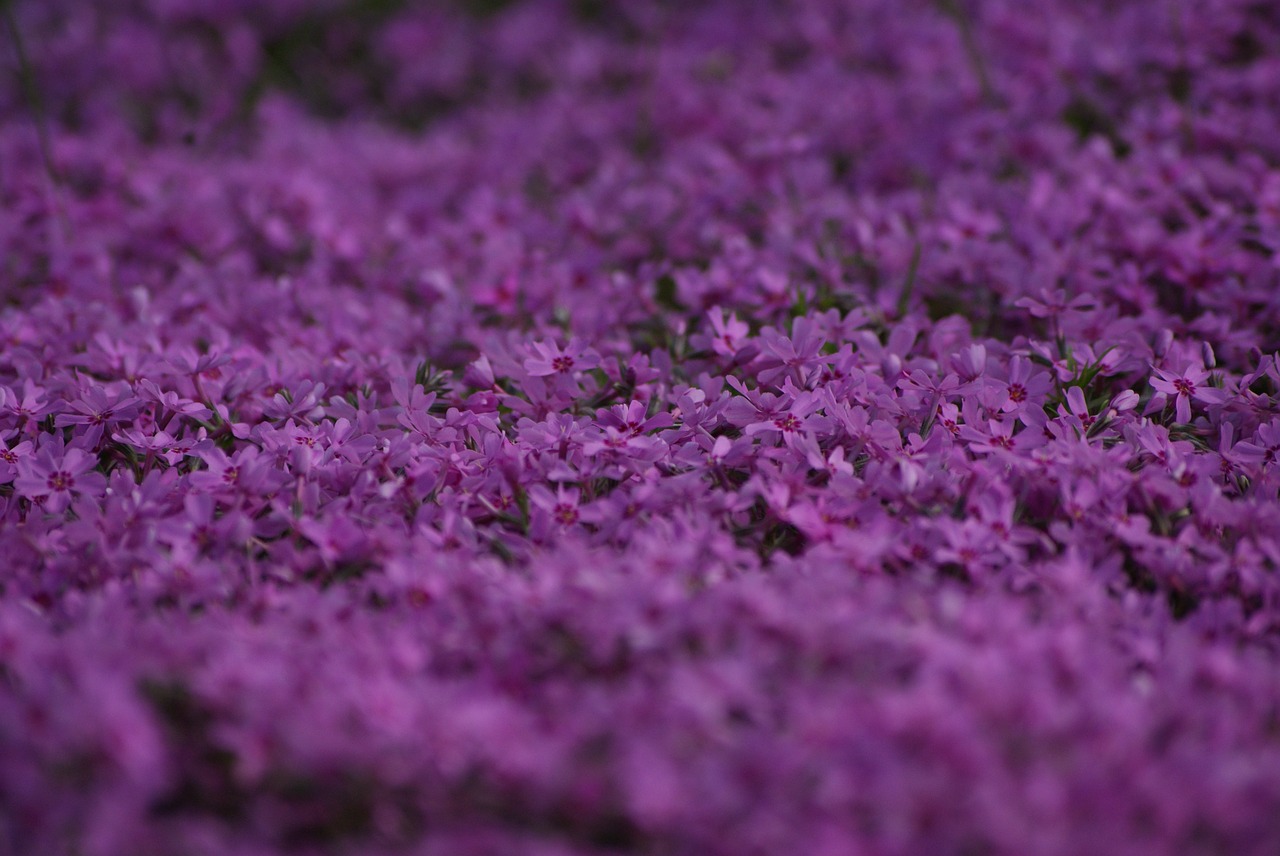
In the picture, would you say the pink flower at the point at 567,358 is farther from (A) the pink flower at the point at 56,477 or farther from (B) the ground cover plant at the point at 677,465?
(A) the pink flower at the point at 56,477

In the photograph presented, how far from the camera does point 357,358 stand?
14.3 ft

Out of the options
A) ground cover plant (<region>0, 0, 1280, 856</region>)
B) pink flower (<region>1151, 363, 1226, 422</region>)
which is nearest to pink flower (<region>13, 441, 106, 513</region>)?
ground cover plant (<region>0, 0, 1280, 856</region>)

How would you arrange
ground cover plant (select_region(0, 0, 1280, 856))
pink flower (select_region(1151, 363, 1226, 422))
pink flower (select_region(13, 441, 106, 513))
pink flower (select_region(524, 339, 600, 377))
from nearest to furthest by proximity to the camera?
ground cover plant (select_region(0, 0, 1280, 856)) → pink flower (select_region(13, 441, 106, 513)) → pink flower (select_region(1151, 363, 1226, 422)) → pink flower (select_region(524, 339, 600, 377))

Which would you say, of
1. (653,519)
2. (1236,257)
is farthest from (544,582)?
(1236,257)

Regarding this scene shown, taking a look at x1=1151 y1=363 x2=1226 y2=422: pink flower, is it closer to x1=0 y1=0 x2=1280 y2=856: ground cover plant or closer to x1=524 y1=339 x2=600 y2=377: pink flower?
x1=0 y1=0 x2=1280 y2=856: ground cover plant

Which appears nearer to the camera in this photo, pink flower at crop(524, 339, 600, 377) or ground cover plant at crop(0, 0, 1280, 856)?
ground cover plant at crop(0, 0, 1280, 856)

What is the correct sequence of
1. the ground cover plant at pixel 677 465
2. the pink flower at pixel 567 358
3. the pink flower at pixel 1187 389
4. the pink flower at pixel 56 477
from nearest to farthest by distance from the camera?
the ground cover plant at pixel 677 465 → the pink flower at pixel 56 477 → the pink flower at pixel 1187 389 → the pink flower at pixel 567 358

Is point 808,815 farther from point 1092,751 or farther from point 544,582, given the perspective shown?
point 544,582

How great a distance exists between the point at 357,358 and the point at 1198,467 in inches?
126

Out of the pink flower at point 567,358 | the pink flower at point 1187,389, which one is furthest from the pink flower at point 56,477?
the pink flower at point 1187,389

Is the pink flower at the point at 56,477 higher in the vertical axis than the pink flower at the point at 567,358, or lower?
lower

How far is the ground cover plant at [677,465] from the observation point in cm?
239

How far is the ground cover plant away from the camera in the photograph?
7.86 feet

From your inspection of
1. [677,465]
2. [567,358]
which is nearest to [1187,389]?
[677,465]
